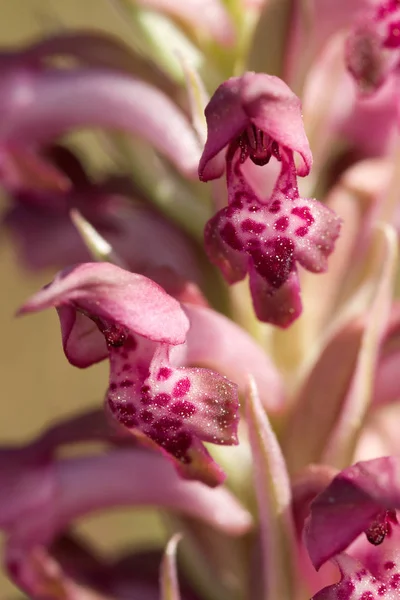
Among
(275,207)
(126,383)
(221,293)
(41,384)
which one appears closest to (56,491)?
(221,293)

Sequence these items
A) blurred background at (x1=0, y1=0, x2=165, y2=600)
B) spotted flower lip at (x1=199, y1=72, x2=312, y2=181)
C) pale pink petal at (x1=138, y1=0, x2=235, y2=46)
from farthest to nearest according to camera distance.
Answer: blurred background at (x1=0, y1=0, x2=165, y2=600) → pale pink petal at (x1=138, y1=0, x2=235, y2=46) → spotted flower lip at (x1=199, y1=72, x2=312, y2=181)

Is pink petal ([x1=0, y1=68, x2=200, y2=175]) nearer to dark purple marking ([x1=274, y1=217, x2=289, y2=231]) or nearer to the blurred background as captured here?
dark purple marking ([x1=274, y1=217, x2=289, y2=231])

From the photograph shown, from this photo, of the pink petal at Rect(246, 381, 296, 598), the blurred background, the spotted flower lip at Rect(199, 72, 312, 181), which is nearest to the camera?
the spotted flower lip at Rect(199, 72, 312, 181)

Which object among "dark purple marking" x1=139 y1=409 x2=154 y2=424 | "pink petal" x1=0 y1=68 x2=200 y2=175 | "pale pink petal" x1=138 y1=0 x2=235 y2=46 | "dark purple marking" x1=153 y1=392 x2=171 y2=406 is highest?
"pale pink petal" x1=138 y1=0 x2=235 y2=46

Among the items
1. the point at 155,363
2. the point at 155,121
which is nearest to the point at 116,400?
the point at 155,363

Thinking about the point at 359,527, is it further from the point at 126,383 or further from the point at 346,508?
the point at 126,383

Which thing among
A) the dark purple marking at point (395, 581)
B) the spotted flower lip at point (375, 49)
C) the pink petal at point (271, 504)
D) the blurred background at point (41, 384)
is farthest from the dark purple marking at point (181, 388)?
the blurred background at point (41, 384)

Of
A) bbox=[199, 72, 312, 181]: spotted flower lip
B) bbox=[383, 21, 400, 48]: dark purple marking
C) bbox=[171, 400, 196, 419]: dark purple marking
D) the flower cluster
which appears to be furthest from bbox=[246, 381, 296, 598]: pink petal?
bbox=[383, 21, 400, 48]: dark purple marking
